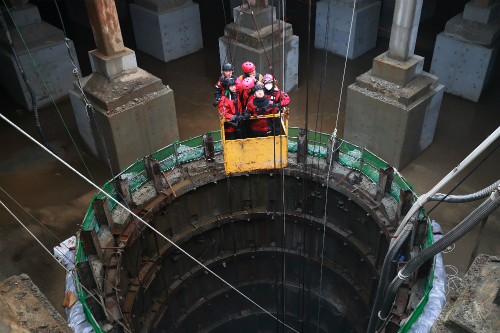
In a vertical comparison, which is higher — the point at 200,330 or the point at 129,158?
the point at 129,158

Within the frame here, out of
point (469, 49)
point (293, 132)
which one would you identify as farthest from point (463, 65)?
point (293, 132)

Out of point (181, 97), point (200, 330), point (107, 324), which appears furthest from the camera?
point (181, 97)

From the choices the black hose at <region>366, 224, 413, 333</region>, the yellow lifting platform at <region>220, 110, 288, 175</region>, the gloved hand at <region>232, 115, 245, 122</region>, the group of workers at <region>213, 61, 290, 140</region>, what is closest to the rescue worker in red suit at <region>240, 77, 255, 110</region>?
the group of workers at <region>213, 61, 290, 140</region>

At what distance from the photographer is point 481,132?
44.1 ft

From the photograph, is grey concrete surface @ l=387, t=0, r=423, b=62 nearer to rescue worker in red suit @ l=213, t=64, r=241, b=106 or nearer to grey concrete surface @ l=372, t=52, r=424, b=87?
grey concrete surface @ l=372, t=52, r=424, b=87

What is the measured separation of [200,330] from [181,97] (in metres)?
7.54

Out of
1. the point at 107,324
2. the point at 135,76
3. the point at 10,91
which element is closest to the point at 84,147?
the point at 135,76

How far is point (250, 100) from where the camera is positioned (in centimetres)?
832

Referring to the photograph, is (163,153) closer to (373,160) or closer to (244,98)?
(244,98)

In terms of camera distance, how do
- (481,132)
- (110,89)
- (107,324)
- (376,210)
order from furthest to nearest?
(481,132) < (110,89) < (376,210) < (107,324)

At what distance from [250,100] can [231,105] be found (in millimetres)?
363

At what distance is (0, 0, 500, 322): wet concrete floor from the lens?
10734mm

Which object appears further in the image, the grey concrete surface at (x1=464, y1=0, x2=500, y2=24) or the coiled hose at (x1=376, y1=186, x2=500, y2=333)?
the grey concrete surface at (x1=464, y1=0, x2=500, y2=24)

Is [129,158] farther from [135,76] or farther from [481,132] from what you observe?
[481,132]
